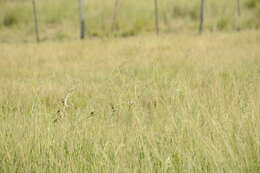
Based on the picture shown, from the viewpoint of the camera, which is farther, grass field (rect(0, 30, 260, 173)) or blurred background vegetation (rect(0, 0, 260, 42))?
blurred background vegetation (rect(0, 0, 260, 42))

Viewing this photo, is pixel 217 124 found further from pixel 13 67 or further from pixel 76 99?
pixel 13 67

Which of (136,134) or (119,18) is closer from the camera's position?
(136,134)

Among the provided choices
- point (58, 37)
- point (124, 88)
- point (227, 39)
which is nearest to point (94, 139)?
point (124, 88)

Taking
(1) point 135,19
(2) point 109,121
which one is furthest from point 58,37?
(2) point 109,121

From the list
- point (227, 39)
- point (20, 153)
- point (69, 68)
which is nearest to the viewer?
point (20, 153)

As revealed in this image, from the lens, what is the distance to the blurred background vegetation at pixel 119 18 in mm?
16906

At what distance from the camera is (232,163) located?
8.91ft

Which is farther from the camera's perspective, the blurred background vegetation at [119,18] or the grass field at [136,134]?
the blurred background vegetation at [119,18]

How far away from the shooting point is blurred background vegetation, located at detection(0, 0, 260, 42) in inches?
666

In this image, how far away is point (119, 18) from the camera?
18078 millimetres

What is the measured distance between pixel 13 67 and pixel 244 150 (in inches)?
250

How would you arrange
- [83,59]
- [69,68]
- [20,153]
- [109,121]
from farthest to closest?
[83,59] → [69,68] → [109,121] → [20,153]

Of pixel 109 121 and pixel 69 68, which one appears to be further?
pixel 69 68

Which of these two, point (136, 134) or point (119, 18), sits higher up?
point (136, 134)
